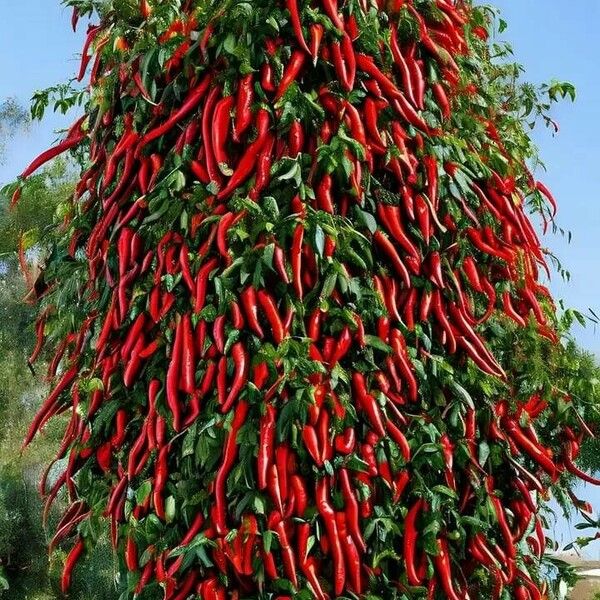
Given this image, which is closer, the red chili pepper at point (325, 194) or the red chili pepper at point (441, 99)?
the red chili pepper at point (325, 194)

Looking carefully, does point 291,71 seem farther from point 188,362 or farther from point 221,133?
point 188,362

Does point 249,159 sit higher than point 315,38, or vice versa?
point 315,38

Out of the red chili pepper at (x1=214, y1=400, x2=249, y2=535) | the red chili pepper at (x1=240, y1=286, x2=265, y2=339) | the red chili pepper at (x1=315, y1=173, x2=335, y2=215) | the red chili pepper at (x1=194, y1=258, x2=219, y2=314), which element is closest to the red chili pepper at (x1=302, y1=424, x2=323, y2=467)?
the red chili pepper at (x1=214, y1=400, x2=249, y2=535)

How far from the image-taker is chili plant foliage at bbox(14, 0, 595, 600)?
2699 mm

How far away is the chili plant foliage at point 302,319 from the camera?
8.86ft

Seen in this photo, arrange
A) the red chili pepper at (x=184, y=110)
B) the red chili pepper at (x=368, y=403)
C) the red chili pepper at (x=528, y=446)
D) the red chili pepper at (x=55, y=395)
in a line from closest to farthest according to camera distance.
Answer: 1. the red chili pepper at (x=368, y=403)
2. the red chili pepper at (x=184, y=110)
3. the red chili pepper at (x=528, y=446)
4. the red chili pepper at (x=55, y=395)

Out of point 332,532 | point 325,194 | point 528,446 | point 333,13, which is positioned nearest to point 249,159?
point 325,194

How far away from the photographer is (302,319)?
276 centimetres

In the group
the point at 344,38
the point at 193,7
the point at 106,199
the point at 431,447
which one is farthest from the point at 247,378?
the point at 193,7

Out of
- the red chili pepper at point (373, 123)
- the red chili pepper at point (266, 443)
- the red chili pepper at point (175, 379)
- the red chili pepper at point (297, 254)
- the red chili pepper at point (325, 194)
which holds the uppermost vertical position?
the red chili pepper at point (373, 123)

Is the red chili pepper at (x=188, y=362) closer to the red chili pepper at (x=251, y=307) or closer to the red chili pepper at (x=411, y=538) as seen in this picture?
the red chili pepper at (x=251, y=307)

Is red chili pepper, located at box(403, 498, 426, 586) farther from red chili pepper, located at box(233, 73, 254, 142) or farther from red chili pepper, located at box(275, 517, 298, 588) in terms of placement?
red chili pepper, located at box(233, 73, 254, 142)

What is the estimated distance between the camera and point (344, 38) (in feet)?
9.57

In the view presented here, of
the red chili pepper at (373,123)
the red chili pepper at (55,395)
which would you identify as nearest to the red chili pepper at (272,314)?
the red chili pepper at (373,123)
